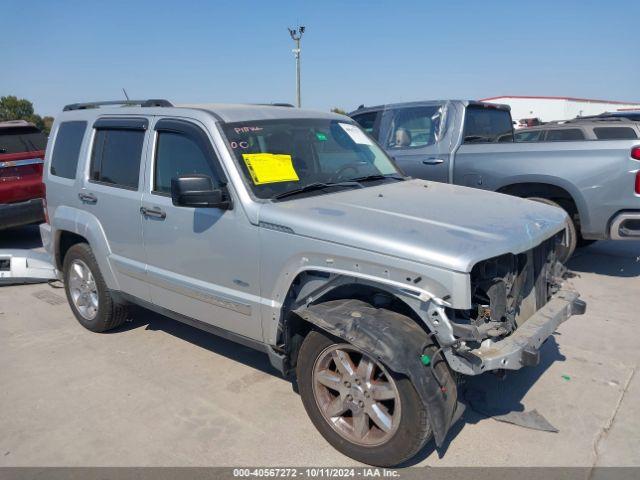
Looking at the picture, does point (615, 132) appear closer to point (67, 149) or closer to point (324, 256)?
point (324, 256)

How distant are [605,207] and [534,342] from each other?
137 inches

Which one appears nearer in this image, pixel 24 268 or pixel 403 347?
pixel 403 347

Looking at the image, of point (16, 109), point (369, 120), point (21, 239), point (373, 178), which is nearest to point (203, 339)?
point (373, 178)

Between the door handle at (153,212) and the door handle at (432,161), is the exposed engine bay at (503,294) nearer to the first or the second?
the door handle at (153,212)

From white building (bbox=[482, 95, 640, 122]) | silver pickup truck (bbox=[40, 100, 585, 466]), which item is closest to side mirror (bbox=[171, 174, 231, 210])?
silver pickup truck (bbox=[40, 100, 585, 466])

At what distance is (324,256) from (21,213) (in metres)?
6.56

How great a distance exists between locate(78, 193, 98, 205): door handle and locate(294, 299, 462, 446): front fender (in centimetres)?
246

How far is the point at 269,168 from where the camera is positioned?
3551mm

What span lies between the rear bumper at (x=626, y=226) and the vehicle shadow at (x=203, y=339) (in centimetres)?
395

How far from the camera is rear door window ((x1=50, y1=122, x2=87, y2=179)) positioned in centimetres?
478

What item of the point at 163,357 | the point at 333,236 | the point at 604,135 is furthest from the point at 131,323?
the point at 604,135

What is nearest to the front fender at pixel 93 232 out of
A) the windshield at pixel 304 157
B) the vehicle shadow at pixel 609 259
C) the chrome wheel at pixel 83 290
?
the chrome wheel at pixel 83 290

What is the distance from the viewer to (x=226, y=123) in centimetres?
368

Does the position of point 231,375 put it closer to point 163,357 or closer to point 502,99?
point 163,357
